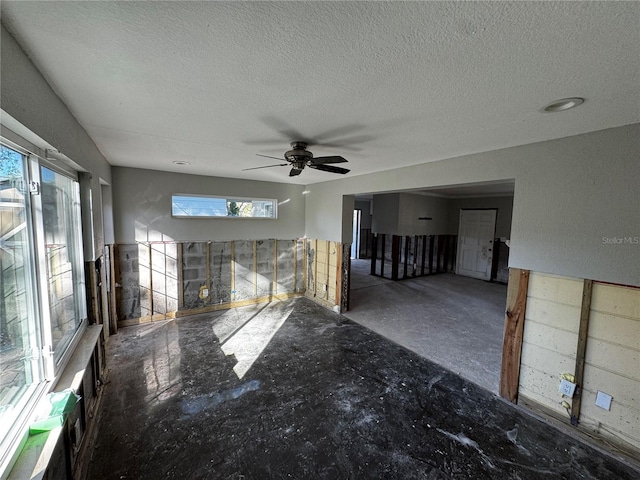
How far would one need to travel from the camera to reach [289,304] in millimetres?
5262

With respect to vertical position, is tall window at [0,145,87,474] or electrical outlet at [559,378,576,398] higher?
tall window at [0,145,87,474]

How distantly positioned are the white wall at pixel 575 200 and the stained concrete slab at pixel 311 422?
1.39 m

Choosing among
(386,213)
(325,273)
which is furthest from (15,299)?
(386,213)

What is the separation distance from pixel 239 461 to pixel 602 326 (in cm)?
288

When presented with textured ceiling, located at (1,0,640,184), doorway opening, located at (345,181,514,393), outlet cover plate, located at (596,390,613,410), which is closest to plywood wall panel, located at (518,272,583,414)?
outlet cover plate, located at (596,390,613,410)

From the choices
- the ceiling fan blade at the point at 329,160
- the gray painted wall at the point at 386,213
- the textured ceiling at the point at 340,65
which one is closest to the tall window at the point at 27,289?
the textured ceiling at the point at 340,65

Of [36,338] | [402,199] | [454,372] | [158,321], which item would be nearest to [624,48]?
[454,372]

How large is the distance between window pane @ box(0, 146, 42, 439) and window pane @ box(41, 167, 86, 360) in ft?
0.64

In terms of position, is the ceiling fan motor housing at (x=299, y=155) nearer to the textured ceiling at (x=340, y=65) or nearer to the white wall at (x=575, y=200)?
the textured ceiling at (x=340, y=65)

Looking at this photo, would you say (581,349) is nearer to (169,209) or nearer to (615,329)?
(615,329)

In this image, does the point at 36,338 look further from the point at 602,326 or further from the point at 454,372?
the point at 602,326

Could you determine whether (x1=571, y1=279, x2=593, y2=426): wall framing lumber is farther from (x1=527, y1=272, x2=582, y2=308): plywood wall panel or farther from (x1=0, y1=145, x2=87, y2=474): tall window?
(x1=0, y1=145, x2=87, y2=474): tall window

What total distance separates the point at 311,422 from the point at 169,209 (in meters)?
3.77

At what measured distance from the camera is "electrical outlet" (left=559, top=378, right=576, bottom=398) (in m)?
2.19
